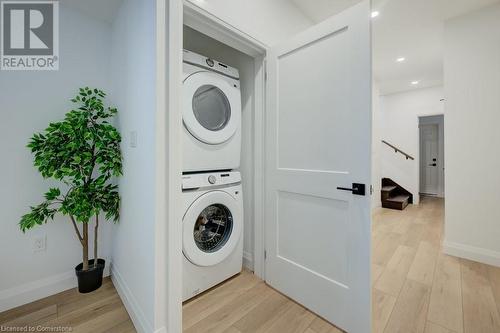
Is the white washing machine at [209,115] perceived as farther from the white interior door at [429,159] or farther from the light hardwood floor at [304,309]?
the white interior door at [429,159]

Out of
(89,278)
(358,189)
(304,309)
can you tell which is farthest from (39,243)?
(358,189)

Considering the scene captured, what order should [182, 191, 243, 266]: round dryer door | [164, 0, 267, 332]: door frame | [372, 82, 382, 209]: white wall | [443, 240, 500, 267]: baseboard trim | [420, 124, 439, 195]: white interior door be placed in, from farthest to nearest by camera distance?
[420, 124, 439, 195]: white interior door
[372, 82, 382, 209]: white wall
[443, 240, 500, 267]: baseboard trim
[182, 191, 243, 266]: round dryer door
[164, 0, 267, 332]: door frame

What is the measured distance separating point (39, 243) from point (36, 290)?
1.10 ft

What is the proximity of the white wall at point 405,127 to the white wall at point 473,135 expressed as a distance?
275 centimetres

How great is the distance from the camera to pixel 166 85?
1.11 meters

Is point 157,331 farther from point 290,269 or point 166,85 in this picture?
point 166,85

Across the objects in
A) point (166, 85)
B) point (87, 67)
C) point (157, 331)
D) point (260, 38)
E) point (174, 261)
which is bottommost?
point (157, 331)

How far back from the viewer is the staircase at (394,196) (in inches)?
164

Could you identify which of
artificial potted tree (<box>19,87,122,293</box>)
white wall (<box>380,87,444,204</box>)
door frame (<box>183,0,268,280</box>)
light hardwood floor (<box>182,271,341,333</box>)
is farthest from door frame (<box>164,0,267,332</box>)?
white wall (<box>380,87,444,204</box>)

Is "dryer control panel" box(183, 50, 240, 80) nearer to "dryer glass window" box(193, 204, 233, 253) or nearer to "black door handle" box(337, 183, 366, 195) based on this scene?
"dryer glass window" box(193, 204, 233, 253)

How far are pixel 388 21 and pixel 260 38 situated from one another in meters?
1.74

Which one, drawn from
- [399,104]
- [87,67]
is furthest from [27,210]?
[399,104]

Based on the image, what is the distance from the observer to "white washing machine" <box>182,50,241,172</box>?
1.52 m

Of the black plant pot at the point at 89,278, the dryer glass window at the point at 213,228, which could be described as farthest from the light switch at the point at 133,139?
the black plant pot at the point at 89,278
